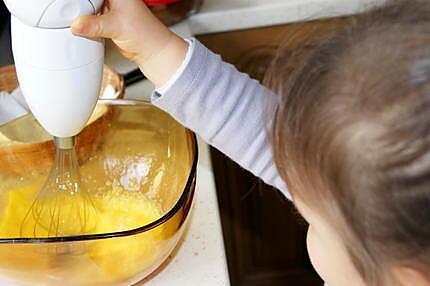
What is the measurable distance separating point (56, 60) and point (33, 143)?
0.22m

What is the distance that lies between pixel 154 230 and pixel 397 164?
0.85ft

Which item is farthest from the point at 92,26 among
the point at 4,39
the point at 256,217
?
the point at 256,217

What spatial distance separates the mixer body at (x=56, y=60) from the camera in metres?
0.66

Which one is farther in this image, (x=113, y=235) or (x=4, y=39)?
(x=4, y=39)

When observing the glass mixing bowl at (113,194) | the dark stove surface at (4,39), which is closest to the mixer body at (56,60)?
the glass mixing bowl at (113,194)

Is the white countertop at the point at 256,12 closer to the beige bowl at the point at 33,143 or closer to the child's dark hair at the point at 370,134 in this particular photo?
the beige bowl at the point at 33,143

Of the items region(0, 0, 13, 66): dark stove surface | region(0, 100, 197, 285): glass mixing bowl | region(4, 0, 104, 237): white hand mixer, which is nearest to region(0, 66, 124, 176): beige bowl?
region(0, 100, 197, 285): glass mixing bowl

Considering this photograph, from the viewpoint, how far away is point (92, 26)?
693 millimetres

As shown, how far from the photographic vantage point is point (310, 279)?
1509 millimetres

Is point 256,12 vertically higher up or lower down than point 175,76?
lower down

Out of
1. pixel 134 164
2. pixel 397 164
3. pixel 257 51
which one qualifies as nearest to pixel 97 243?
pixel 134 164

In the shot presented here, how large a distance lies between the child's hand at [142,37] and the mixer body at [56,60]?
0.03 meters

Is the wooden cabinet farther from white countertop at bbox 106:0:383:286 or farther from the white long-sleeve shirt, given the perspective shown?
the white long-sleeve shirt

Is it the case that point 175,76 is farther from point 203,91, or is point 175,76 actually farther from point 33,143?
point 33,143
